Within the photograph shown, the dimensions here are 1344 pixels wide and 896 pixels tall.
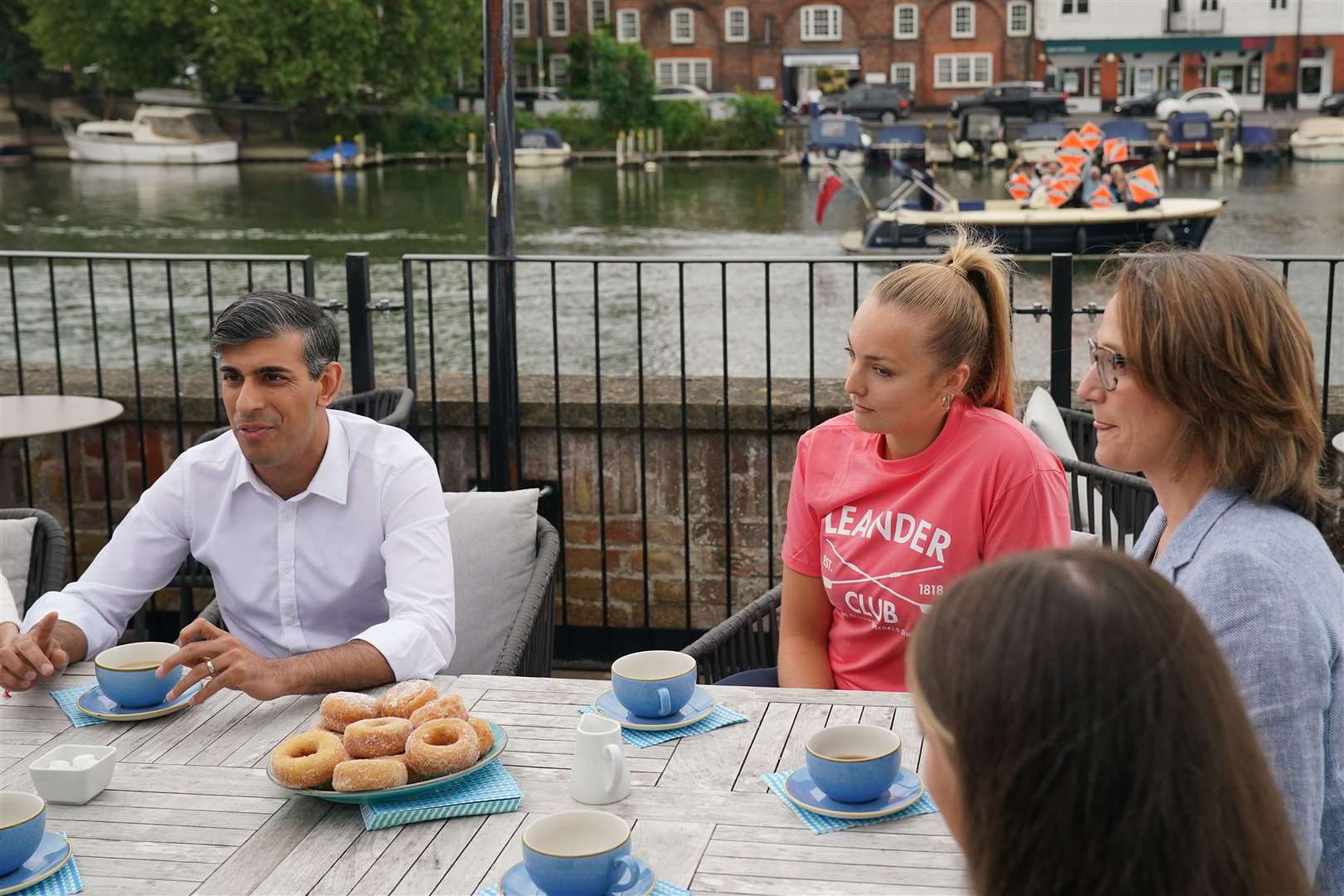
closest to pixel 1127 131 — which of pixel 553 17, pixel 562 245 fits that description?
pixel 562 245

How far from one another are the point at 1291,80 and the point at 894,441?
5600cm

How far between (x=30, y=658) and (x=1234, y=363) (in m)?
1.88

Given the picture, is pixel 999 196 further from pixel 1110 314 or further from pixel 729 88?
pixel 1110 314

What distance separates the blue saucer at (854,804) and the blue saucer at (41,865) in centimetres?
88

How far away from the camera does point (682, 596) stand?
4906 mm

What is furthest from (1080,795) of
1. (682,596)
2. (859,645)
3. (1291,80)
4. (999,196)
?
(1291,80)

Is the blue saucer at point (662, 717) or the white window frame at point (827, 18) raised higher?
the white window frame at point (827, 18)

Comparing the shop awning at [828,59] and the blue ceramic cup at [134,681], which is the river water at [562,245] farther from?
the shop awning at [828,59]

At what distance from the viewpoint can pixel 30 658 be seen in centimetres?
236

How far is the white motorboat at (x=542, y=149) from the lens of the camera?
47.5 m

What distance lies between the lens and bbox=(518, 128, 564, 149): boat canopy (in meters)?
48.1

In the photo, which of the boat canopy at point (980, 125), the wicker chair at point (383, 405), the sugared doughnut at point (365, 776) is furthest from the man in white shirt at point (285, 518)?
the boat canopy at point (980, 125)

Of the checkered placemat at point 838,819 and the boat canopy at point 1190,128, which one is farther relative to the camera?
the boat canopy at point 1190,128

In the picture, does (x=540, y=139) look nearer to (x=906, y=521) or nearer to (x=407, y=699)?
(x=906, y=521)
